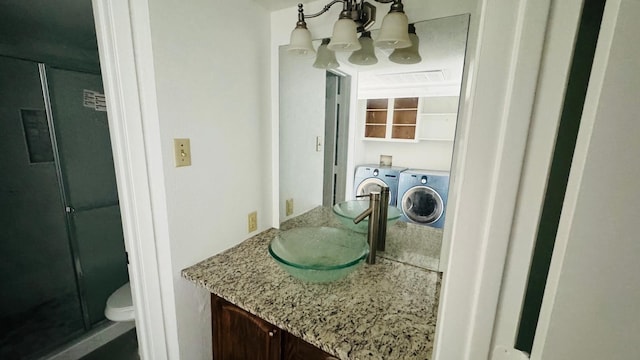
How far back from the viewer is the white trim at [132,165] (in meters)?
0.79

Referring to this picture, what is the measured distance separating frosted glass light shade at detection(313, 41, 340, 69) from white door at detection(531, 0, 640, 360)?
45.1 inches

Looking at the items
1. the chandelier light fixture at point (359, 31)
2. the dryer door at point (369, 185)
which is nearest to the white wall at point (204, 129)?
the chandelier light fixture at point (359, 31)

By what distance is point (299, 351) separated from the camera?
2.84 ft

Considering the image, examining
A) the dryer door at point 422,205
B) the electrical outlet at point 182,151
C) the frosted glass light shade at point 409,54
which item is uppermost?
the frosted glass light shade at point 409,54

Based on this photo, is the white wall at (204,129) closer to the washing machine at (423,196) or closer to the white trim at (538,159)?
the washing machine at (423,196)

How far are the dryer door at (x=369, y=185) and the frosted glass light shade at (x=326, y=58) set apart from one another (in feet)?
2.03

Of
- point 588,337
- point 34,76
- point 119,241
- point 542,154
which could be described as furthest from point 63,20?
point 588,337

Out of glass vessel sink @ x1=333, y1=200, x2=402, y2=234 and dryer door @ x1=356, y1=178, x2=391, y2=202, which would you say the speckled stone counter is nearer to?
glass vessel sink @ x1=333, y1=200, x2=402, y2=234

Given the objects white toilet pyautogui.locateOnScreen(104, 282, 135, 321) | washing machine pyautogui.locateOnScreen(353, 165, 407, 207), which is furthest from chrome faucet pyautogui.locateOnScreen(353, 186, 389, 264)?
white toilet pyautogui.locateOnScreen(104, 282, 135, 321)

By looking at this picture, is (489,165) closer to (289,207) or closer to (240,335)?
(240,335)

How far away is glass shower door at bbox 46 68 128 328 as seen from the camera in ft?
5.41

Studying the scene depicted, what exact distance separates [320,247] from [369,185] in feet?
1.34

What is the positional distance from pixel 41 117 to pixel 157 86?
140cm

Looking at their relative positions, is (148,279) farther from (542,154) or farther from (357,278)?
(542,154)
